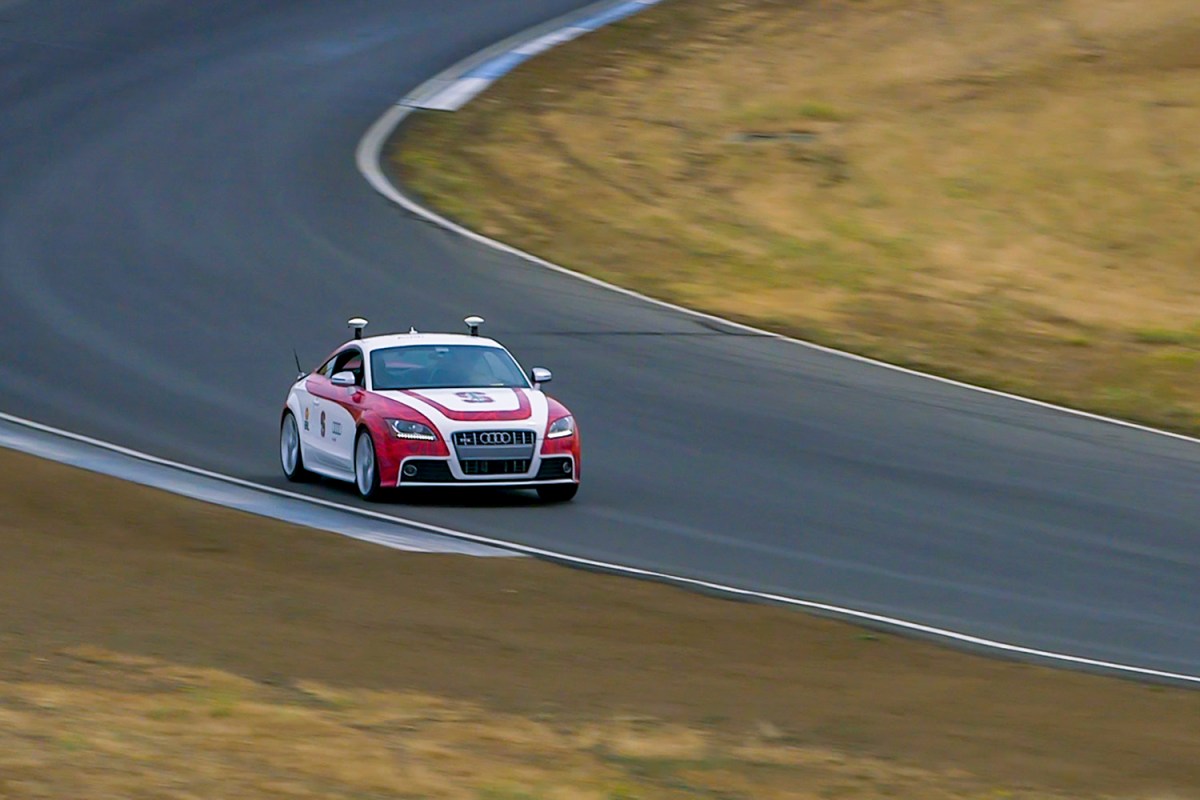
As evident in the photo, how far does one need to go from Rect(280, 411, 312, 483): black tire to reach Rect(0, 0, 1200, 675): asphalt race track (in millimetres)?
166

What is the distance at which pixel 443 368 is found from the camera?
669 inches

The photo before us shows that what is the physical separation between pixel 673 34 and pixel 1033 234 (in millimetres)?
13181

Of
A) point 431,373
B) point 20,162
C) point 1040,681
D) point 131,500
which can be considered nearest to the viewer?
point 1040,681

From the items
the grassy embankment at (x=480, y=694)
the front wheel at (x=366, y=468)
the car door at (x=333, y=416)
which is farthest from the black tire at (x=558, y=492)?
the grassy embankment at (x=480, y=694)

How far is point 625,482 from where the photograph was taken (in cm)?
1716

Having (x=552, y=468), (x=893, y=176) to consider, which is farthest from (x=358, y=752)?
(x=893, y=176)

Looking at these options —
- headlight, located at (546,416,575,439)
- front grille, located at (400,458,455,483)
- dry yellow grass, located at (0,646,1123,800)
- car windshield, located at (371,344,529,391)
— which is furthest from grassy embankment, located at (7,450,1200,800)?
car windshield, located at (371,344,529,391)

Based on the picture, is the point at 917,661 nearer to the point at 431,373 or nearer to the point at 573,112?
the point at 431,373

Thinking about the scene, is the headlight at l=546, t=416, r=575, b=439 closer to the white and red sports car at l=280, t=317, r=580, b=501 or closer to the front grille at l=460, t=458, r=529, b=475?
the white and red sports car at l=280, t=317, r=580, b=501

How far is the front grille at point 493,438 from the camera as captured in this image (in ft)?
52.1

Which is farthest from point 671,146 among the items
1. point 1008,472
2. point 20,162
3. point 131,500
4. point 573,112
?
point 131,500

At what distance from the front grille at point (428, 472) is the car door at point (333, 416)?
79 cm

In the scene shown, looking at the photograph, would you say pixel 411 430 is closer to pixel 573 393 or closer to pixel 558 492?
pixel 558 492

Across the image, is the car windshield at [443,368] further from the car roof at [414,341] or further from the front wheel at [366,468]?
the front wheel at [366,468]
